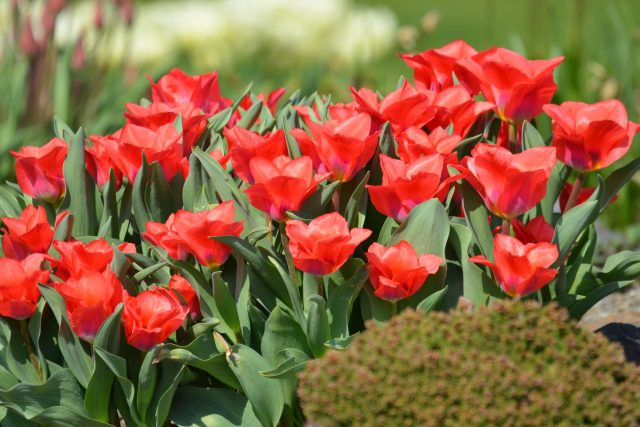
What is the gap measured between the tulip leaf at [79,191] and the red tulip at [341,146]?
0.48 metres

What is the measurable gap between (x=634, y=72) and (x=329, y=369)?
14.9 feet

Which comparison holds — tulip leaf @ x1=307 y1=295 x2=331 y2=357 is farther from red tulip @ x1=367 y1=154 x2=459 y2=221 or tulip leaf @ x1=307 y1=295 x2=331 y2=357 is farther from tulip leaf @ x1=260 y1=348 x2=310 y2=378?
red tulip @ x1=367 y1=154 x2=459 y2=221

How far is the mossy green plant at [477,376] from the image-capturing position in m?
1.61

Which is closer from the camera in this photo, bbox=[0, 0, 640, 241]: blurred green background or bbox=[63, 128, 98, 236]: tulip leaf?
bbox=[63, 128, 98, 236]: tulip leaf

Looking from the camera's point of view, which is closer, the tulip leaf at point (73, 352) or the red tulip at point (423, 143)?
the tulip leaf at point (73, 352)

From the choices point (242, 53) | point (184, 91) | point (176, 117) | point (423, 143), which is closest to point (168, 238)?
point (176, 117)

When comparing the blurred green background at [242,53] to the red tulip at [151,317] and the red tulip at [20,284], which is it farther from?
the red tulip at [151,317]

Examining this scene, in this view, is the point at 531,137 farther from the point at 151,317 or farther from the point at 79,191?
the point at 79,191

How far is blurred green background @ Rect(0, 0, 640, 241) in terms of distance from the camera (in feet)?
16.3

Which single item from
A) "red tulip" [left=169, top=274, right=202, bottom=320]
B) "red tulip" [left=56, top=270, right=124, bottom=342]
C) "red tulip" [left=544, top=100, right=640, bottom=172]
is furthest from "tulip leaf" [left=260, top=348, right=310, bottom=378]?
"red tulip" [left=544, top=100, right=640, bottom=172]

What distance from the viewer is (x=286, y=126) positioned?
2.20 meters

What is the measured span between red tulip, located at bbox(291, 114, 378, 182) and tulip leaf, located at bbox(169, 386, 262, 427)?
1.65ft

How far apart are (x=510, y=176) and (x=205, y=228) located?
59 cm

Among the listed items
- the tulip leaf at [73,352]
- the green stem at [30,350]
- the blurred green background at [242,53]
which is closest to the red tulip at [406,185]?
the tulip leaf at [73,352]
